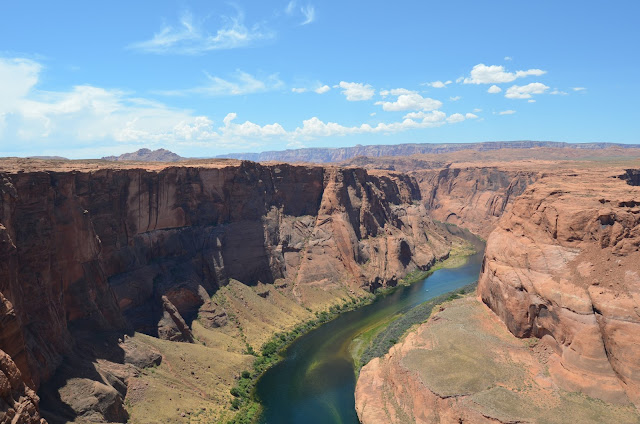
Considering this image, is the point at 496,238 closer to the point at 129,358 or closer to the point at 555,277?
the point at 555,277

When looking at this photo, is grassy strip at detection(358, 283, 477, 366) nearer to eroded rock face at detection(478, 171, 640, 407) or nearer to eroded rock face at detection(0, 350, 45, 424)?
eroded rock face at detection(478, 171, 640, 407)

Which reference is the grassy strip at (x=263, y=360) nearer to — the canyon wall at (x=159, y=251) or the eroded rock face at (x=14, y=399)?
the canyon wall at (x=159, y=251)

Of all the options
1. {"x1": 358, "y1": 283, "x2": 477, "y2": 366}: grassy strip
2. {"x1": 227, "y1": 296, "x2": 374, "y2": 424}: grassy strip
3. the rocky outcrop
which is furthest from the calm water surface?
the rocky outcrop

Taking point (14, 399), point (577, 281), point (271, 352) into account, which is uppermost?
point (14, 399)

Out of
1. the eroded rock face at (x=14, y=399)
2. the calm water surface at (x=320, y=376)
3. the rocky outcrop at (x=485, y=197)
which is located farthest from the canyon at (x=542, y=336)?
the rocky outcrop at (x=485, y=197)

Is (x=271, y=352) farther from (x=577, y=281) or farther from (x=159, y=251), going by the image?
(x=577, y=281)

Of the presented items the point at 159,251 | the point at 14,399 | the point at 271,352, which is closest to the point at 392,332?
the point at 271,352

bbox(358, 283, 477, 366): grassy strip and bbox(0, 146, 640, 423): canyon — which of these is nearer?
bbox(0, 146, 640, 423): canyon
